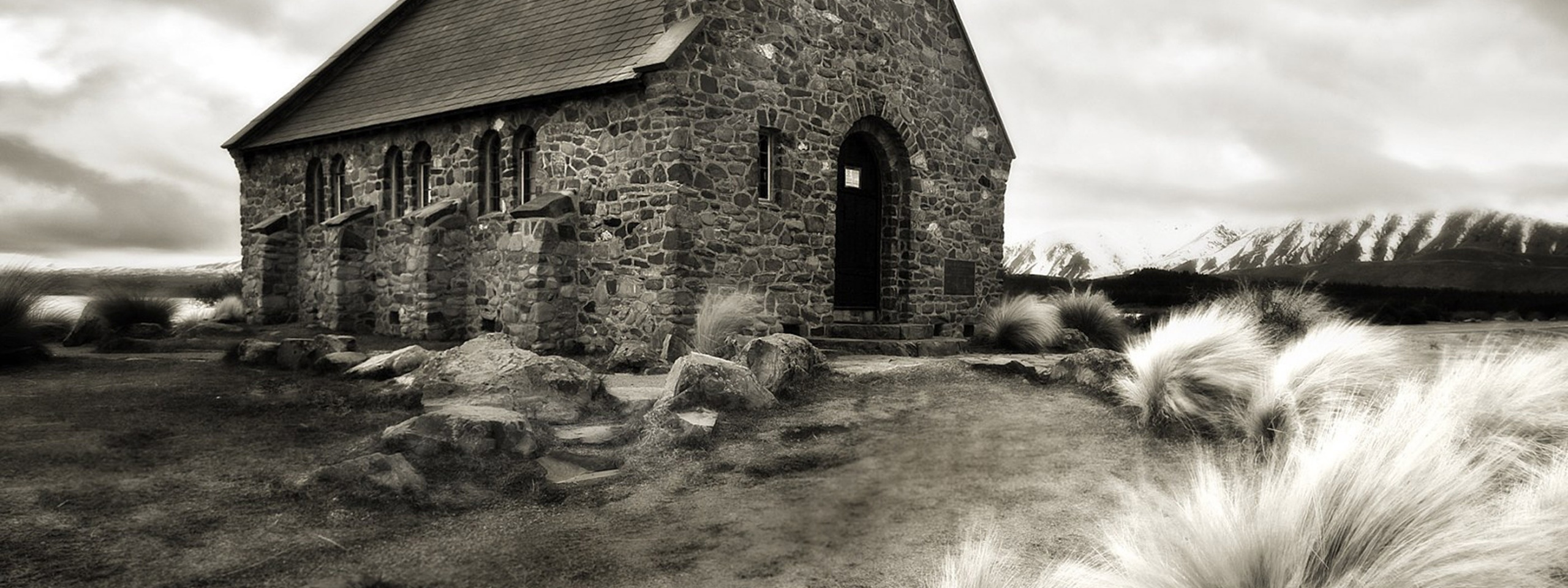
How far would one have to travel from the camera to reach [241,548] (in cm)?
467

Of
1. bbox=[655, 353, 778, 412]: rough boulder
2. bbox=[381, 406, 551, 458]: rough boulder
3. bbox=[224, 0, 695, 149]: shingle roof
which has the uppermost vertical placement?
bbox=[224, 0, 695, 149]: shingle roof

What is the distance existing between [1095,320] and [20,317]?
1612 centimetres

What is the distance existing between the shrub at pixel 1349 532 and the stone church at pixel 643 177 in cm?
906

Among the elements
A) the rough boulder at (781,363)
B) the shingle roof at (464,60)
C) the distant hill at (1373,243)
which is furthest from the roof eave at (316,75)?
the distant hill at (1373,243)

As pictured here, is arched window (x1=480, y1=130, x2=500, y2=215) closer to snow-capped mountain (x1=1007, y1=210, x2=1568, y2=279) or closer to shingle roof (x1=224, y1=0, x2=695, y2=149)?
shingle roof (x1=224, y1=0, x2=695, y2=149)

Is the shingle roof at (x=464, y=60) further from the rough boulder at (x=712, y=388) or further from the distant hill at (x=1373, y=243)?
the distant hill at (x=1373, y=243)

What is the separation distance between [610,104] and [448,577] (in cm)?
938

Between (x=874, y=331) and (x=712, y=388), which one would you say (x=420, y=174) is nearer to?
(x=874, y=331)

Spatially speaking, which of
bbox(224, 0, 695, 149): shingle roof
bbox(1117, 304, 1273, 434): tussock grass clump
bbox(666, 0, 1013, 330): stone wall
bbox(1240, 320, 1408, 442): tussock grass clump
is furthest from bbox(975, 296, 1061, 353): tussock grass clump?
bbox(224, 0, 695, 149): shingle roof

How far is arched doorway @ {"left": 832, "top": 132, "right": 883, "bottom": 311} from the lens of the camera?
580 inches

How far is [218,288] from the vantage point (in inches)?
1035

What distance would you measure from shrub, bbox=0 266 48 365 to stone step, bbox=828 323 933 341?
1059cm

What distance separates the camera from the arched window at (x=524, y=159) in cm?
1435

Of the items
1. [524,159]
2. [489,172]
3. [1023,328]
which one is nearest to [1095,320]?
[1023,328]
